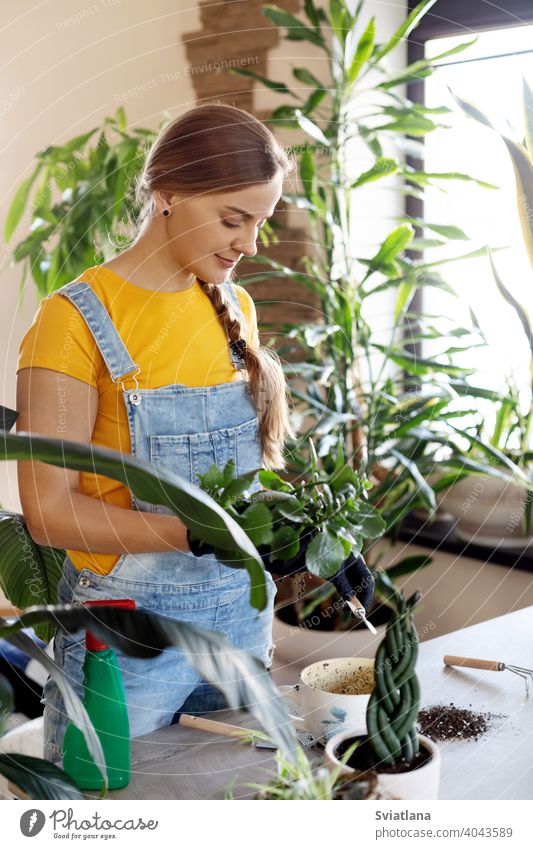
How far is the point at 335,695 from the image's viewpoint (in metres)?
0.72

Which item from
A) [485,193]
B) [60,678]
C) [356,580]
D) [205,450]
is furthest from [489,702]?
[485,193]

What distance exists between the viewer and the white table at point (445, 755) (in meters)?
0.71

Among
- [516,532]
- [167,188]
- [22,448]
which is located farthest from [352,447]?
[22,448]

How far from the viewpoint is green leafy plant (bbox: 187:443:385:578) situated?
0.70 meters

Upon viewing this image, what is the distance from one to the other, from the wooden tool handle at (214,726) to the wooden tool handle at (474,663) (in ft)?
0.89

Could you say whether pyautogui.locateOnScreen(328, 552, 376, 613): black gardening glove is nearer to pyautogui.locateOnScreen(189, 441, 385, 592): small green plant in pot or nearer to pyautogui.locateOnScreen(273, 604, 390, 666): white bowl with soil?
pyautogui.locateOnScreen(189, 441, 385, 592): small green plant in pot

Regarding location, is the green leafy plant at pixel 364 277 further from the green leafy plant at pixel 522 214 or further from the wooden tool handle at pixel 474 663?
the wooden tool handle at pixel 474 663

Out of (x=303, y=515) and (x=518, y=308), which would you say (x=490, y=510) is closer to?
(x=518, y=308)

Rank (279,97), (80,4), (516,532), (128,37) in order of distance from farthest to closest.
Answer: (279,97) → (516,532) → (128,37) → (80,4)

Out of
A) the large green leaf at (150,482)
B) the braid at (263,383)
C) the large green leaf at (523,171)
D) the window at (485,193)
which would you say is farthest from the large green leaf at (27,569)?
the window at (485,193)

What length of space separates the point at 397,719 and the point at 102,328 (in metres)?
0.48

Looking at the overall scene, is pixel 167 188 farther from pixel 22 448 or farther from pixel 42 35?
pixel 22 448

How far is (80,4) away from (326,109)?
1.83 feet

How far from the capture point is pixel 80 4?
1358mm
